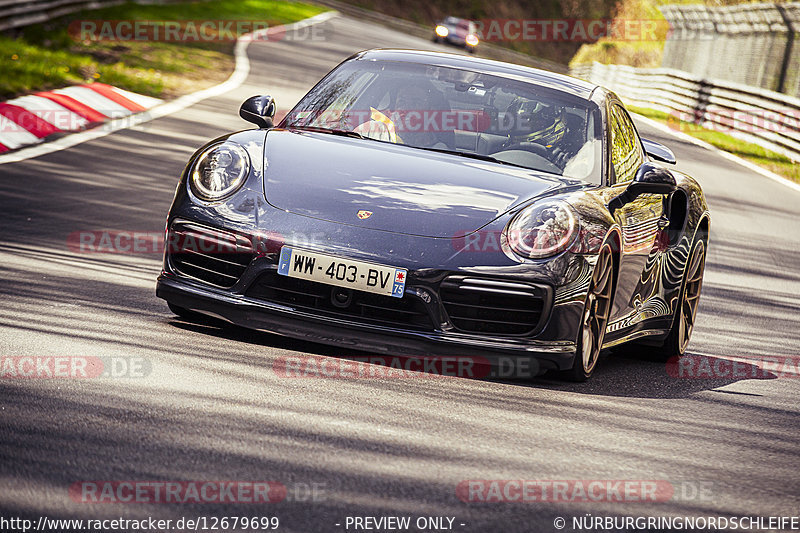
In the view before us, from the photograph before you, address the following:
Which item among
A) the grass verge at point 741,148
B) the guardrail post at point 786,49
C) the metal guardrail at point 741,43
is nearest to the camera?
the grass verge at point 741,148

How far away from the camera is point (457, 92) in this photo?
646 cm

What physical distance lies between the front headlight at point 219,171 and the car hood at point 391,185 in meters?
0.12

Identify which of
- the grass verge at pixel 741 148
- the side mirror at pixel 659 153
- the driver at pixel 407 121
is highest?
the driver at pixel 407 121

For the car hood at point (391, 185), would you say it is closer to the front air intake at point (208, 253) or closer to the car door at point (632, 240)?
the front air intake at point (208, 253)

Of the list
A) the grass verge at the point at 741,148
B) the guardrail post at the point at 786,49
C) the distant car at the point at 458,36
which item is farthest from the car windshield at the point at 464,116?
the distant car at the point at 458,36

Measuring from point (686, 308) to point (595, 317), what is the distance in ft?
5.18

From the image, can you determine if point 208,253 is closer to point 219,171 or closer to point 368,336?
point 219,171

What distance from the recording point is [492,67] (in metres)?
6.75

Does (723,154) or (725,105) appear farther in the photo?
(725,105)

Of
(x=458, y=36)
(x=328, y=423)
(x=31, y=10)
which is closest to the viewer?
(x=328, y=423)

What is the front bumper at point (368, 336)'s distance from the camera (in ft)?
17.0

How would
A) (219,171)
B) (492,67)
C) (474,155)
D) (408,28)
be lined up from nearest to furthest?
(219,171), (474,155), (492,67), (408,28)

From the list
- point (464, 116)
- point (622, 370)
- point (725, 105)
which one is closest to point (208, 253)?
point (464, 116)

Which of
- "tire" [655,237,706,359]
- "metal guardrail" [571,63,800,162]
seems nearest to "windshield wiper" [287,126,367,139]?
"tire" [655,237,706,359]
